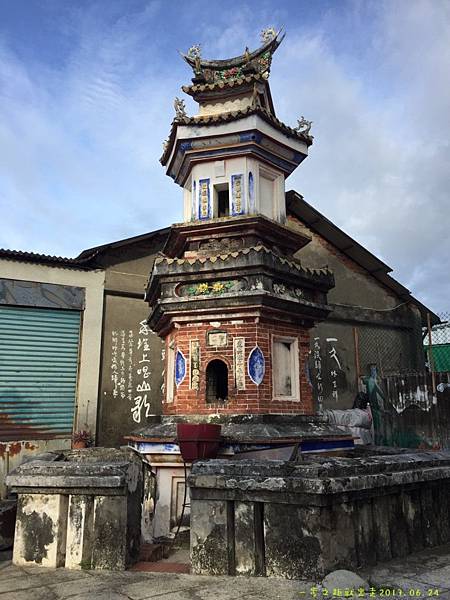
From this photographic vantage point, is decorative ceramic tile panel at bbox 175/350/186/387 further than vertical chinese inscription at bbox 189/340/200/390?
Yes

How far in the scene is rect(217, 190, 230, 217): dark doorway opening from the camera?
1002 cm

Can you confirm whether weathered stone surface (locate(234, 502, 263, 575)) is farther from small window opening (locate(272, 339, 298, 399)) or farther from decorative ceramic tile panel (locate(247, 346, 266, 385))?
Result: small window opening (locate(272, 339, 298, 399))

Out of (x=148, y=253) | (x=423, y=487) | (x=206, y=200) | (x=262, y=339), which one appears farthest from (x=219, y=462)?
(x=148, y=253)

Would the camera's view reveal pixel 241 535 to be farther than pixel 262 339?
No

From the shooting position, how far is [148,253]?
15156mm

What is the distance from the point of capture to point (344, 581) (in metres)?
4.18

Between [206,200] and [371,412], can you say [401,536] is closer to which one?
[206,200]

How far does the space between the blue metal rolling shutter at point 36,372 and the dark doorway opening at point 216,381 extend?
233 inches

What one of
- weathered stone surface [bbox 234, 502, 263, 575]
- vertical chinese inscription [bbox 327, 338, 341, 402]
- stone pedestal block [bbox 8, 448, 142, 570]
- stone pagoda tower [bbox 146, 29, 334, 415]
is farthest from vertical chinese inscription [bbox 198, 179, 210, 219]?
vertical chinese inscription [bbox 327, 338, 341, 402]

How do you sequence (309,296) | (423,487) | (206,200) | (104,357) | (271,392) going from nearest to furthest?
(423,487)
(271,392)
(309,296)
(206,200)
(104,357)

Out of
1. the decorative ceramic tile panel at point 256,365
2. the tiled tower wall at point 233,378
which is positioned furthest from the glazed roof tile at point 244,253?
the decorative ceramic tile panel at point 256,365

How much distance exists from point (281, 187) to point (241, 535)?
6970mm

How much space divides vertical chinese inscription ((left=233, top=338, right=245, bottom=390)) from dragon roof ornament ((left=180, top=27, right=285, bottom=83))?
5.75 m

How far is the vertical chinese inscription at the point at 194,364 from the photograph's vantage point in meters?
8.08
